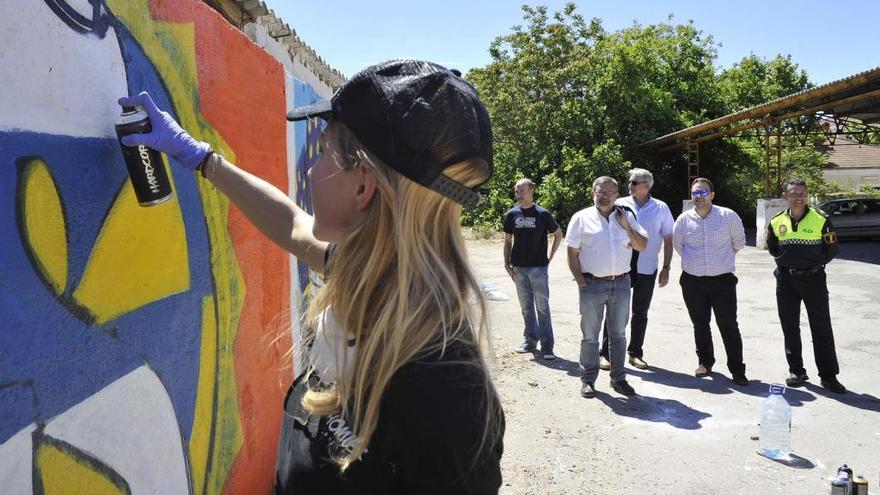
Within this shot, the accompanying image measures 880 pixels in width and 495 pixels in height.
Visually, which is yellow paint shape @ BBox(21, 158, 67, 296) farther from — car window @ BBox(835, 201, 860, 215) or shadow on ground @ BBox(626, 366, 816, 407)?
car window @ BBox(835, 201, 860, 215)

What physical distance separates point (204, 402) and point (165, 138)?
1115mm

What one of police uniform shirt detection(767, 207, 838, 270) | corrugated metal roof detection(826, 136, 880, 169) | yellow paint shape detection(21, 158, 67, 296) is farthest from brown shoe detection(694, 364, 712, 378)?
corrugated metal roof detection(826, 136, 880, 169)

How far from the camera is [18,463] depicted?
1445mm

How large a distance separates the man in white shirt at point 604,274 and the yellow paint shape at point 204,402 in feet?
12.8

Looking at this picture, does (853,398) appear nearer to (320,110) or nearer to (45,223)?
(320,110)

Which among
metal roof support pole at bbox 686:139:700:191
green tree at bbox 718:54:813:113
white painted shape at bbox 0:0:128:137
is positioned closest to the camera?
white painted shape at bbox 0:0:128:137

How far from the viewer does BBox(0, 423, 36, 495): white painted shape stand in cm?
140

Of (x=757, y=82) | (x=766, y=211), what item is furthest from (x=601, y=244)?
(x=757, y=82)

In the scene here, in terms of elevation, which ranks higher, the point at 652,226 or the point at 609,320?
the point at 652,226

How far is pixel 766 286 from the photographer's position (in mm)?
11445

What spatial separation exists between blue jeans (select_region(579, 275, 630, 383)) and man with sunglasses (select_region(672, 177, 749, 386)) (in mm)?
978

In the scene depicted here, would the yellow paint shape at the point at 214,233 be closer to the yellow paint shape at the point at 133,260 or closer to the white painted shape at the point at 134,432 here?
the white painted shape at the point at 134,432

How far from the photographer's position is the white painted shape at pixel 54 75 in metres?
1.47

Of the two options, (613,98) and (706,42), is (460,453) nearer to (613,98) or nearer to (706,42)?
(613,98)
